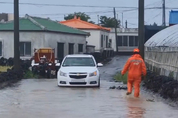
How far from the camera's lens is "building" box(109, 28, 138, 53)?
8325 centimetres

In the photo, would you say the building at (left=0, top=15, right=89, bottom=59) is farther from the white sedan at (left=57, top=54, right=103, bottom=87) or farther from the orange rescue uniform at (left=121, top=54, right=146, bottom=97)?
the orange rescue uniform at (left=121, top=54, right=146, bottom=97)

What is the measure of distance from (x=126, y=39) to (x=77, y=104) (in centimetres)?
6847

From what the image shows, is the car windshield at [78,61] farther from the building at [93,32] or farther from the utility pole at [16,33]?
the building at [93,32]

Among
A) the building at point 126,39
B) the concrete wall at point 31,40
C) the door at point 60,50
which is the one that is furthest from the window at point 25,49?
the building at point 126,39

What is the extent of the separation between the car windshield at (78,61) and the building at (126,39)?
58.1 m

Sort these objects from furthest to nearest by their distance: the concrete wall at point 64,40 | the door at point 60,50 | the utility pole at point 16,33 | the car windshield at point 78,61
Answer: the door at point 60,50, the concrete wall at point 64,40, the utility pole at point 16,33, the car windshield at point 78,61

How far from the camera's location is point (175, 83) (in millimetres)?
18797

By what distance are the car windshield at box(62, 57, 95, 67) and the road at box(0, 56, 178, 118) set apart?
2.60 metres

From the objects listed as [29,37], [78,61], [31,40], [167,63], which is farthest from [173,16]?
[78,61]

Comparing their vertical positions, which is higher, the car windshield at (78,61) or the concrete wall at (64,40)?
the concrete wall at (64,40)

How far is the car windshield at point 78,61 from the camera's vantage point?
25047 millimetres

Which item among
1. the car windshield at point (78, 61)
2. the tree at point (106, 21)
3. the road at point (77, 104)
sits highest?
the tree at point (106, 21)

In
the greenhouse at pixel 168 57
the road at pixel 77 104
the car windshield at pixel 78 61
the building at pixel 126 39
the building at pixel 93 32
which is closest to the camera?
the road at pixel 77 104

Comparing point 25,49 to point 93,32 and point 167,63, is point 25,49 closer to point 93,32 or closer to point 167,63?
point 93,32
